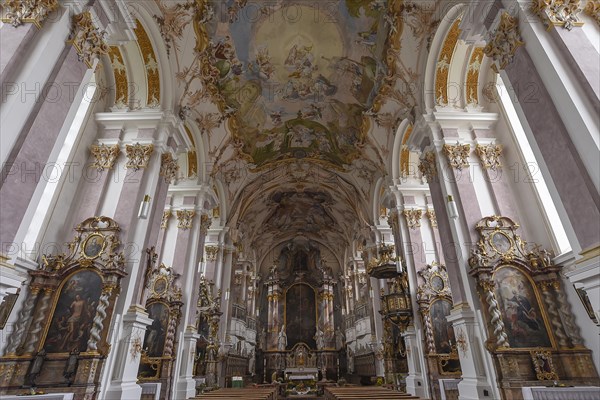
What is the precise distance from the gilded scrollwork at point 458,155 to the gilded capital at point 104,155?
8.27m

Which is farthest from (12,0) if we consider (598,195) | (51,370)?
(598,195)

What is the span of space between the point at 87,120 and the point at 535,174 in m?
11.1

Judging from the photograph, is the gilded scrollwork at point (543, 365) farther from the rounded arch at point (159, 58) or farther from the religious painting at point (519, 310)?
the rounded arch at point (159, 58)

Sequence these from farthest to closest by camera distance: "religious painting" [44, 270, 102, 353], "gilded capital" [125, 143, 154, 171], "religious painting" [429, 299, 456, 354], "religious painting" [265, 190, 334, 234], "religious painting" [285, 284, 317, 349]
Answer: "religious painting" [285, 284, 317, 349], "religious painting" [265, 190, 334, 234], "religious painting" [429, 299, 456, 354], "gilded capital" [125, 143, 154, 171], "religious painting" [44, 270, 102, 353]

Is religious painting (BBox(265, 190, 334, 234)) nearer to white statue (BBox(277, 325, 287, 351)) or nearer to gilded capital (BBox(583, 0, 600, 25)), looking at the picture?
white statue (BBox(277, 325, 287, 351))

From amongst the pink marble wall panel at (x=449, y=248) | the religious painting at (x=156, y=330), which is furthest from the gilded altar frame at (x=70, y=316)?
the pink marble wall panel at (x=449, y=248)

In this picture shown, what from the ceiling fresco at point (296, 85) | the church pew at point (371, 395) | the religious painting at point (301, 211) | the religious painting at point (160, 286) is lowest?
the church pew at point (371, 395)

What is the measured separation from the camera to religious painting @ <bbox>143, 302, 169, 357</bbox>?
32.2 feet

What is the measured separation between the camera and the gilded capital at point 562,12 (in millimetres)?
5102

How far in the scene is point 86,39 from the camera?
546 cm

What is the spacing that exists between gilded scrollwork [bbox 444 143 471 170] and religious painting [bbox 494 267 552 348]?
8.89 feet

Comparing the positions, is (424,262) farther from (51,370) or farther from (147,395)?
(51,370)

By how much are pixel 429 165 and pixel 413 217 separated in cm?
333

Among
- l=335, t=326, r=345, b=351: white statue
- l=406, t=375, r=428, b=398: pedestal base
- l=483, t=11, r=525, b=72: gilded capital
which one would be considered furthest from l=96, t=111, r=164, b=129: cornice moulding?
l=335, t=326, r=345, b=351: white statue
